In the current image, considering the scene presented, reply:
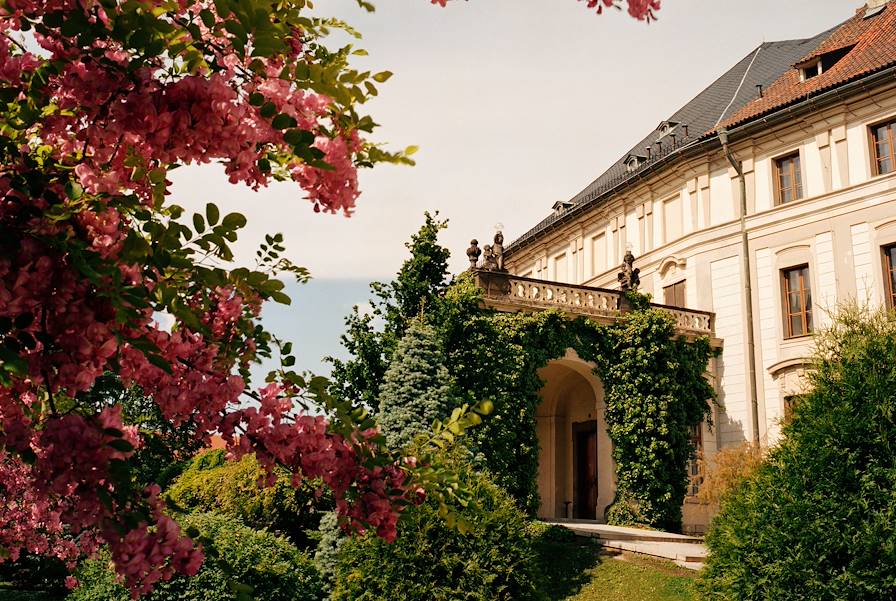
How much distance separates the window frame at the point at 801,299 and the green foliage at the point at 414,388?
38.0 ft

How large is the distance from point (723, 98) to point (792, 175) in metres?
6.10

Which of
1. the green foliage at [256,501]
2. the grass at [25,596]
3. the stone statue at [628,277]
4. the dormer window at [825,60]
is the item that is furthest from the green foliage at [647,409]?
the grass at [25,596]

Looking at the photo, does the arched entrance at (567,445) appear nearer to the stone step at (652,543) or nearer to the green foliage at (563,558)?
the stone step at (652,543)

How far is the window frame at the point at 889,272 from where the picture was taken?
19828 millimetres

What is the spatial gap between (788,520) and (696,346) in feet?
55.1

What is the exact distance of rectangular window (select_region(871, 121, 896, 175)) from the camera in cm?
2047

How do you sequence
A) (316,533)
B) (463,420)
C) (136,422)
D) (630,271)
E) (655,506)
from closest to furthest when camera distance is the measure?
(463,420)
(136,422)
(316,533)
(655,506)
(630,271)

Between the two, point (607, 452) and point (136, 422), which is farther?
point (607, 452)

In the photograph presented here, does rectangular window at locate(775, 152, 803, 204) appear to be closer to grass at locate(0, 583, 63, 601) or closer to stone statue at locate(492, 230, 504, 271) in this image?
stone statue at locate(492, 230, 504, 271)

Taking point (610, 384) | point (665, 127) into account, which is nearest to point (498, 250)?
point (610, 384)

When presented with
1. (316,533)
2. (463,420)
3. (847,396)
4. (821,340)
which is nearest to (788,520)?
(847,396)

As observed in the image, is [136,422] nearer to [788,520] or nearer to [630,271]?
[788,520]

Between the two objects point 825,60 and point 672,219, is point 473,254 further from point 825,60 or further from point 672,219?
point 825,60

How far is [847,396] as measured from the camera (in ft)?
21.3
